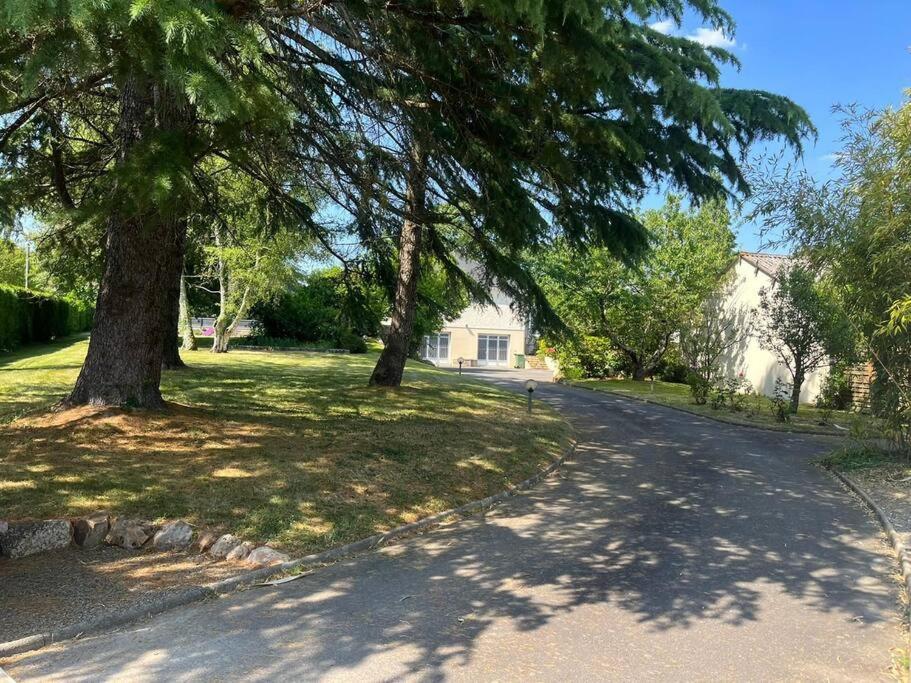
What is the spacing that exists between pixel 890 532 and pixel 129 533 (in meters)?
7.76

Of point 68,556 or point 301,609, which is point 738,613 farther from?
point 68,556

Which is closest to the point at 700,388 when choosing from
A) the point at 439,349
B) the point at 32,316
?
the point at 439,349

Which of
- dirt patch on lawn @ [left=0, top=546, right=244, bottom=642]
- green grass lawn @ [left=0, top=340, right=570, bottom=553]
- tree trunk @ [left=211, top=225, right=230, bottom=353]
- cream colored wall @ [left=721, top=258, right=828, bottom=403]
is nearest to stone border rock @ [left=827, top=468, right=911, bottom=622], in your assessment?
green grass lawn @ [left=0, top=340, right=570, bottom=553]

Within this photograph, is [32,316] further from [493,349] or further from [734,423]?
[493,349]

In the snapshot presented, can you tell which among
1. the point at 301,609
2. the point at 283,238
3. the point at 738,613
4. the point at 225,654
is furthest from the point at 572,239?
the point at 283,238

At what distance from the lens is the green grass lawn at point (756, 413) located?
16844 millimetres

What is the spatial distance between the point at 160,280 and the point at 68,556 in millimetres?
4533

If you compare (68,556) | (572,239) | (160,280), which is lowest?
(68,556)

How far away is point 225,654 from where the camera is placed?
163 inches

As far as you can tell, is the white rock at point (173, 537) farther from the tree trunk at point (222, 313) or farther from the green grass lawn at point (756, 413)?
the tree trunk at point (222, 313)

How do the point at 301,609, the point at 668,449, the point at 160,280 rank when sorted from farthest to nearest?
the point at 668,449 < the point at 160,280 < the point at 301,609

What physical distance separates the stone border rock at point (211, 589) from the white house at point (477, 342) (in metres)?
38.4

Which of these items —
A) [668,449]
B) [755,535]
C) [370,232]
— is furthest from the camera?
[668,449]

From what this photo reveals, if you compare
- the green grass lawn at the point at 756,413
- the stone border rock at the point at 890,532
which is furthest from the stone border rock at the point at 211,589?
the green grass lawn at the point at 756,413
